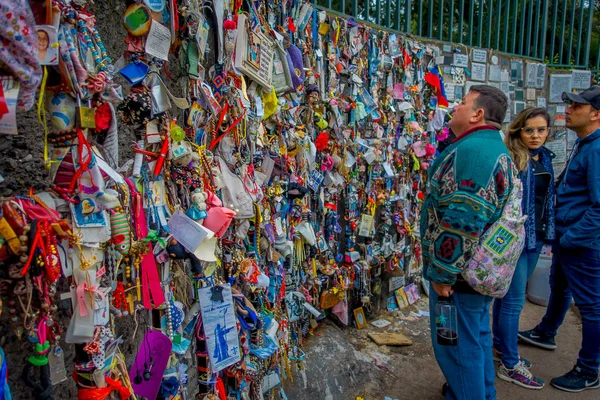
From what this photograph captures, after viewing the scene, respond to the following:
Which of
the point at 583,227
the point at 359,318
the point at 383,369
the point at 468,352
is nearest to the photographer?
the point at 468,352

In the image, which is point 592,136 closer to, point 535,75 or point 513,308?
point 513,308

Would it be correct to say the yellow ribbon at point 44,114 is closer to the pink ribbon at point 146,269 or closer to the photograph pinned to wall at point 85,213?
the photograph pinned to wall at point 85,213

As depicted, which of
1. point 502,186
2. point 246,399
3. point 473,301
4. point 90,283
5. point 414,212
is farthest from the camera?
point 414,212

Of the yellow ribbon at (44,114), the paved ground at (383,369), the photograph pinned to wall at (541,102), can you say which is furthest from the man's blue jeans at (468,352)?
the photograph pinned to wall at (541,102)

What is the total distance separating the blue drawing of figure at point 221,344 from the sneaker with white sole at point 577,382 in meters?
2.52

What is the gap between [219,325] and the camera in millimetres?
2086

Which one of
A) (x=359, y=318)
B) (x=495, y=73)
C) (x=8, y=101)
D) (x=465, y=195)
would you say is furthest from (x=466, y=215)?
(x=495, y=73)

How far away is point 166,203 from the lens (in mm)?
1760

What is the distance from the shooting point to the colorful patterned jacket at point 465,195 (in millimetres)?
1976

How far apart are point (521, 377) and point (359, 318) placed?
1.37 metres

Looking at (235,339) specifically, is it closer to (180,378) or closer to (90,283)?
(180,378)

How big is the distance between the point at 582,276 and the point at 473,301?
1342mm

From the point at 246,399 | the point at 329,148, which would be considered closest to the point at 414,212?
the point at 329,148

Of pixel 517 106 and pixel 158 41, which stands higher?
pixel 158 41
